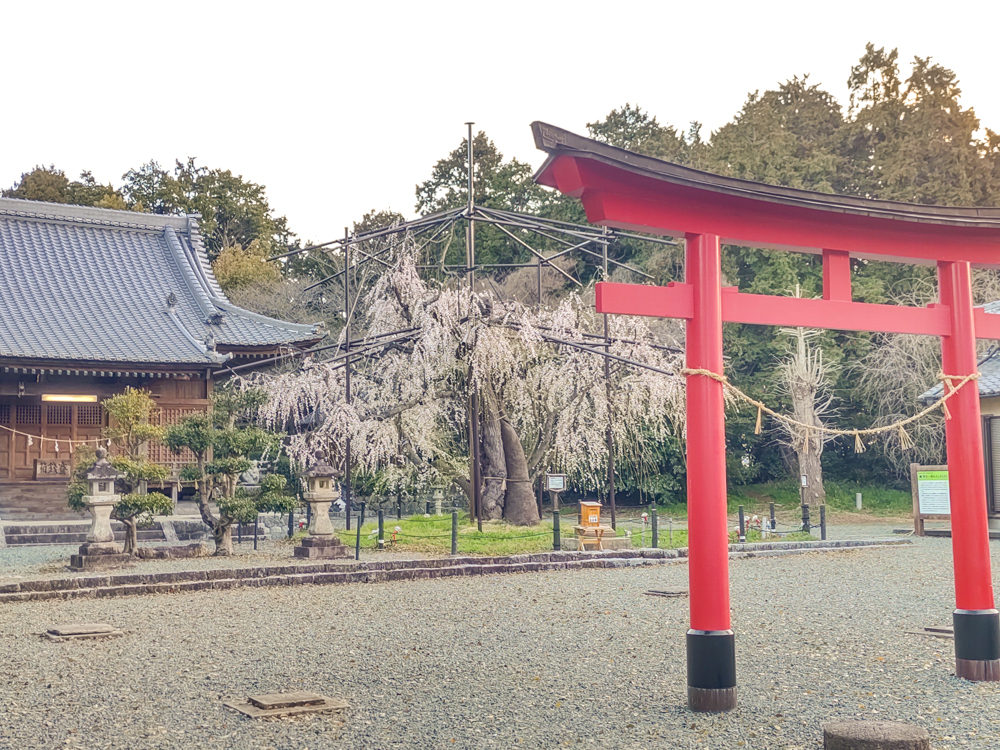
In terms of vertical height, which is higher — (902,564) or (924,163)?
(924,163)

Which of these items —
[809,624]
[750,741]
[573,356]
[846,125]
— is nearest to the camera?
[750,741]

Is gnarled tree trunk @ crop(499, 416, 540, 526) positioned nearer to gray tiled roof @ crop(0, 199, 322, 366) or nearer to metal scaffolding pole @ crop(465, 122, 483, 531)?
metal scaffolding pole @ crop(465, 122, 483, 531)

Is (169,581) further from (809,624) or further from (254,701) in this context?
(809,624)

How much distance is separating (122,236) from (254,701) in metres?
20.9

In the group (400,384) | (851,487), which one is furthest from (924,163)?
(400,384)

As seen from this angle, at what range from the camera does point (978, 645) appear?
7129 mm

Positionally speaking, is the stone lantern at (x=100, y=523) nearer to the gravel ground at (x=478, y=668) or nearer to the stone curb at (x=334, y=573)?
the stone curb at (x=334, y=573)

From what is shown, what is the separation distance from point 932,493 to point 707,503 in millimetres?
15720

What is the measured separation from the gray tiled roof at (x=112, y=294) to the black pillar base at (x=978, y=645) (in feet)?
53.0

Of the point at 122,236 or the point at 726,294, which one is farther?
the point at 122,236

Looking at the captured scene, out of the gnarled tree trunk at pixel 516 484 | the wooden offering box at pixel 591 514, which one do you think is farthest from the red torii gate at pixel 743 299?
the gnarled tree trunk at pixel 516 484

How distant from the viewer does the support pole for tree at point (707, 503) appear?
6.32 meters

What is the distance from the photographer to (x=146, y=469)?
49.5 ft

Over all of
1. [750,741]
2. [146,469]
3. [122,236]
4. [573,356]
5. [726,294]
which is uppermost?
[122,236]
